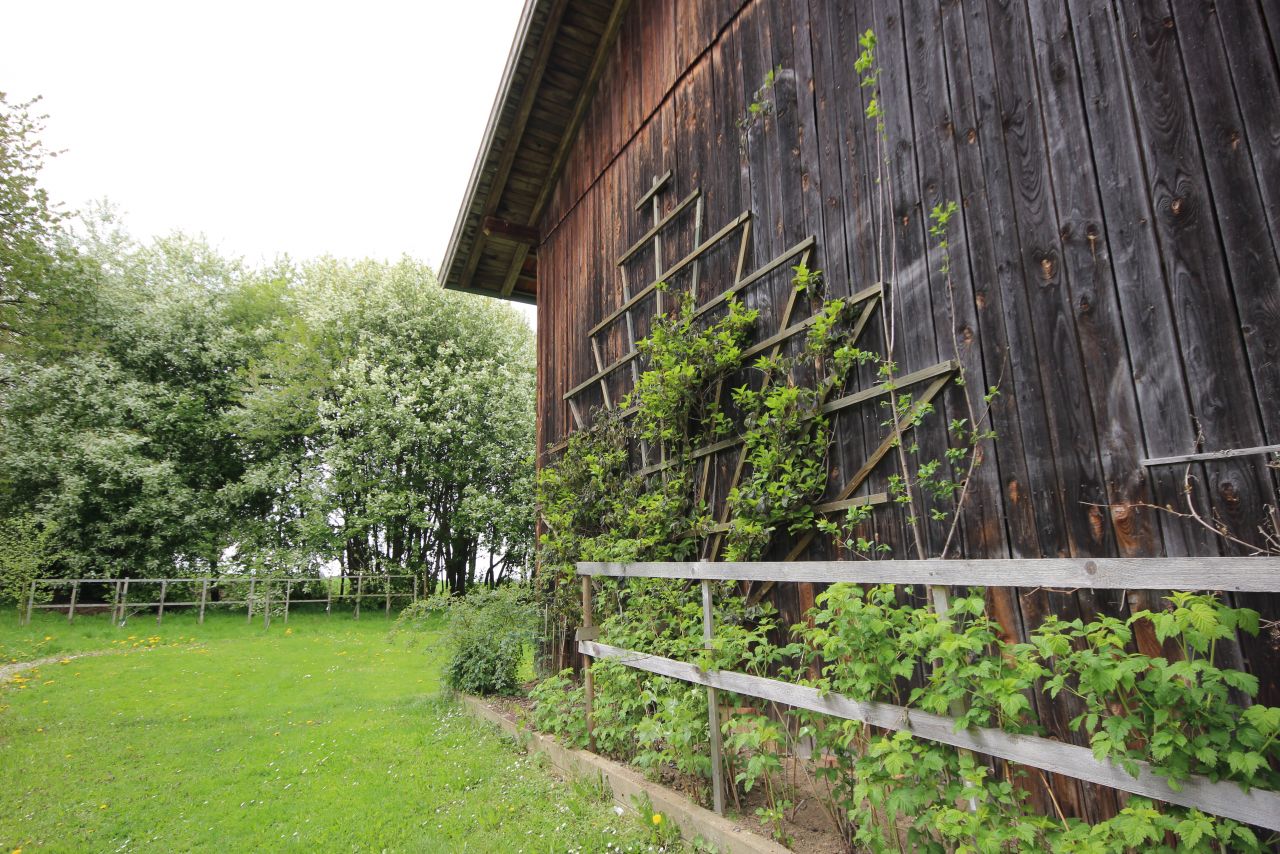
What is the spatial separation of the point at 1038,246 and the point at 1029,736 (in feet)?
6.00

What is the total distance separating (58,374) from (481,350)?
9.06m

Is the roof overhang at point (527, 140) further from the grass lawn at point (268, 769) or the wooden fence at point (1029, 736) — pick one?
the wooden fence at point (1029, 736)

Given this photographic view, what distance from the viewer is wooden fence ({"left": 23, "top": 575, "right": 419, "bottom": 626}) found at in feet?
41.2

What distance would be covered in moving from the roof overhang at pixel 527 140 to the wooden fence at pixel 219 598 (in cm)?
647

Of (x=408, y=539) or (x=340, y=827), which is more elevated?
(x=408, y=539)

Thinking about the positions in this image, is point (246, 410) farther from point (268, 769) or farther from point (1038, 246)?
point (1038, 246)

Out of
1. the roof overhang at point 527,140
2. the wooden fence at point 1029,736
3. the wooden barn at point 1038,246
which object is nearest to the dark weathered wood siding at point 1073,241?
the wooden barn at point 1038,246

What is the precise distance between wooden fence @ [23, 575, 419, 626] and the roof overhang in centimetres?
647

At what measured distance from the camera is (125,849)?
11.4 ft

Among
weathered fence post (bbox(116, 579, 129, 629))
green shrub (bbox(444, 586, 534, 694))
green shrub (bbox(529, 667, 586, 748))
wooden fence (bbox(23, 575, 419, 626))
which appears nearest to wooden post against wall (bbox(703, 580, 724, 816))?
green shrub (bbox(529, 667, 586, 748))

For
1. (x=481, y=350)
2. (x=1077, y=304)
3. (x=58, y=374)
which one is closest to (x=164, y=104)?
(x=58, y=374)

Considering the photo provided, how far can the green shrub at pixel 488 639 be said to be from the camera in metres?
6.35

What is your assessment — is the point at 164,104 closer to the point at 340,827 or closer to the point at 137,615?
the point at 137,615

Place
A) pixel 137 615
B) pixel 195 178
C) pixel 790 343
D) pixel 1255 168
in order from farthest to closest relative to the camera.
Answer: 1. pixel 195 178
2. pixel 137 615
3. pixel 790 343
4. pixel 1255 168
